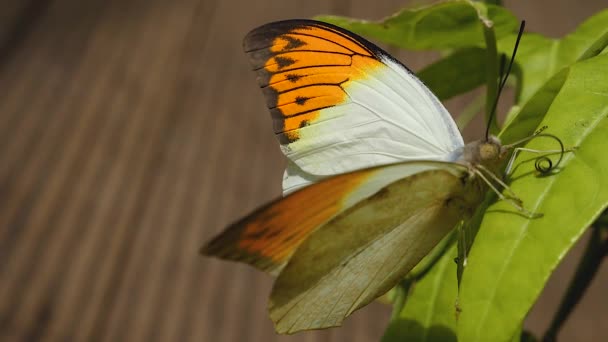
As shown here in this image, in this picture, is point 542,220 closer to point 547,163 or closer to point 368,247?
point 547,163

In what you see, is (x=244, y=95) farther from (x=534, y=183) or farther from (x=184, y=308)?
(x=534, y=183)

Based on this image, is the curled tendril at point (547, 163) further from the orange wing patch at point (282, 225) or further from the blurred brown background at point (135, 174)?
the blurred brown background at point (135, 174)

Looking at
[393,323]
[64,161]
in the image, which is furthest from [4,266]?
[393,323]

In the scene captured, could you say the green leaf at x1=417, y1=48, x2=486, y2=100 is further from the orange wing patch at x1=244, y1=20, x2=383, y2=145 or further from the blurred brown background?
the blurred brown background

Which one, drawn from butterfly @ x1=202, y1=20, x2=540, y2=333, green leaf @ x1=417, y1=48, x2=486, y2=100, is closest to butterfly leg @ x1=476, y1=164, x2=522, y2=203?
butterfly @ x1=202, y1=20, x2=540, y2=333

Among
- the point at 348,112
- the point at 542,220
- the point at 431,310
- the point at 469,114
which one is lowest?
the point at 431,310

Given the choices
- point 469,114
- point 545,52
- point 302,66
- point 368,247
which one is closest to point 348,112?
point 302,66

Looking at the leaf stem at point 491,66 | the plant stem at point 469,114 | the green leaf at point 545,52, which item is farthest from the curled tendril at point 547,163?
the plant stem at point 469,114
